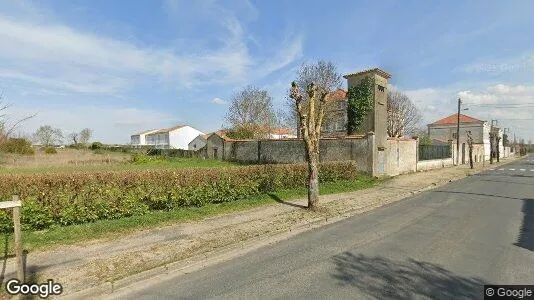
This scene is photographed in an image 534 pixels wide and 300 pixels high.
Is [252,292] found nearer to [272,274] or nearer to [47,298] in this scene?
[272,274]

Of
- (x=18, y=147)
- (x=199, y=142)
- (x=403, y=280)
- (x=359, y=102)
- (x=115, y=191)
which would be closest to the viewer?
(x=403, y=280)

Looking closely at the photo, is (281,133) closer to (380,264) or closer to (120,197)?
(120,197)

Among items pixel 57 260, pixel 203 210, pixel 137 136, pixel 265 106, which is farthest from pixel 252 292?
pixel 137 136

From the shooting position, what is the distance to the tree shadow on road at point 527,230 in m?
6.82

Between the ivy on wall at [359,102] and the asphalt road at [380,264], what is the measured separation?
1227 cm

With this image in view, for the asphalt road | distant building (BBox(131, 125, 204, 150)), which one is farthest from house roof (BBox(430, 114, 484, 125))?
the asphalt road

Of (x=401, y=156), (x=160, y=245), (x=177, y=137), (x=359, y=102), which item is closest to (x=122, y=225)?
(x=160, y=245)

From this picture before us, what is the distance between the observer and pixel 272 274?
5316 mm

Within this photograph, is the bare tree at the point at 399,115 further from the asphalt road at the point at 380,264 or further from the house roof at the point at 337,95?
the asphalt road at the point at 380,264

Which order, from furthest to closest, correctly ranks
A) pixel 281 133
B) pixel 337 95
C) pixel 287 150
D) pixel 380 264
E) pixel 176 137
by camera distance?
1. pixel 176 137
2. pixel 281 133
3. pixel 337 95
4. pixel 287 150
5. pixel 380 264

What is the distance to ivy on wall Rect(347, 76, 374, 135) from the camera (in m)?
20.7

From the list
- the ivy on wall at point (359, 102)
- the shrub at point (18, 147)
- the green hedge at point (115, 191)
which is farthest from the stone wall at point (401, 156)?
the shrub at point (18, 147)

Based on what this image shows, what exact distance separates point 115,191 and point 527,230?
10.5 meters

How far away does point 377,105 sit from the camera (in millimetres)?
20766
